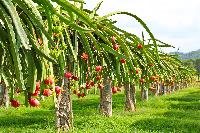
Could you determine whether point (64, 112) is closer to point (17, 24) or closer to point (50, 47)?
point (50, 47)

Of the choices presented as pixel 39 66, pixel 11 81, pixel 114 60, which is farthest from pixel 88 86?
pixel 39 66

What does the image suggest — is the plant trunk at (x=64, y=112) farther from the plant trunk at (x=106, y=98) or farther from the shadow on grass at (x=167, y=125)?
the plant trunk at (x=106, y=98)

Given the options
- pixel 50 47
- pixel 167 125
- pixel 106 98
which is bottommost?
pixel 167 125

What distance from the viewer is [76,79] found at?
241 inches

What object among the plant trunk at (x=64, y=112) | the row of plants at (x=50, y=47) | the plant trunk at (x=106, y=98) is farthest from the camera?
the plant trunk at (x=106, y=98)

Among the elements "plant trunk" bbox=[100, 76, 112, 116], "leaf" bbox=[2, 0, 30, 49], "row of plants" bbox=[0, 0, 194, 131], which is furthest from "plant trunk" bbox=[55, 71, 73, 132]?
"leaf" bbox=[2, 0, 30, 49]

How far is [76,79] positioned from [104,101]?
44.6 ft

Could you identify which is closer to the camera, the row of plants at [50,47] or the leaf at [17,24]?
the leaf at [17,24]

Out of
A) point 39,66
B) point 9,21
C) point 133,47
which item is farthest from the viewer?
point 133,47

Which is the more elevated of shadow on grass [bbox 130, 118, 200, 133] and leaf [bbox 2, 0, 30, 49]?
leaf [bbox 2, 0, 30, 49]

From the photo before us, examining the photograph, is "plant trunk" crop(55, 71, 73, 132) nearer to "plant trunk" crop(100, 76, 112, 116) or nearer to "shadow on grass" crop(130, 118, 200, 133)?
"shadow on grass" crop(130, 118, 200, 133)

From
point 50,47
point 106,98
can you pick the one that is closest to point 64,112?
point 106,98

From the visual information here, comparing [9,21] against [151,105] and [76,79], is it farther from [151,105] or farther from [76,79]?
[151,105]

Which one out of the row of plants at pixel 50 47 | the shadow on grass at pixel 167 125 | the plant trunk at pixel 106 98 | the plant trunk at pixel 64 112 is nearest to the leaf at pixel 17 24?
the row of plants at pixel 50 47
